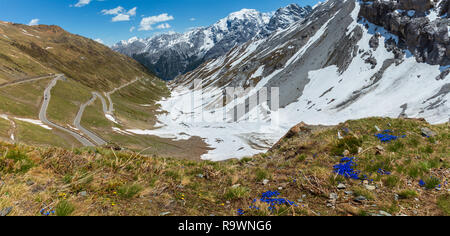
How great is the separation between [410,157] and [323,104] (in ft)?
255

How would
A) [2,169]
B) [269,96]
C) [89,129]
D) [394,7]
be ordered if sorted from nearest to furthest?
1. [2,169]
2. [89,129]
3. [394,7]
4. [269,96]

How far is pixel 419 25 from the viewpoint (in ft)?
250

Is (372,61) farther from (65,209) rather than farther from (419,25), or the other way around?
(65,209)

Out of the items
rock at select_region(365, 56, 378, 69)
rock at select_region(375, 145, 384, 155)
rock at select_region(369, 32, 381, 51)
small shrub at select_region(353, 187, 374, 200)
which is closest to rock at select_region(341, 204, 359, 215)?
small shrub at select_region(353, 187, 374, 200)

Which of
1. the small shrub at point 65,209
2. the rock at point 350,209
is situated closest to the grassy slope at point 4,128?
the small shrub at point 65,209

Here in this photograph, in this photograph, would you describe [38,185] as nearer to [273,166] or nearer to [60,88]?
[273,166]

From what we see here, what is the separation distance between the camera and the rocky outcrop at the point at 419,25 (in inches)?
2623

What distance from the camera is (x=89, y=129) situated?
220ft

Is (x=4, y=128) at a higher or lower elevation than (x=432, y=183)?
higher

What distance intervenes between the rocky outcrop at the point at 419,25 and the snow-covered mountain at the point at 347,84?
0.90 feet

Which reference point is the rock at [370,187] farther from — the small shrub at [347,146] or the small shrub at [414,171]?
the small shrub at [347,146]

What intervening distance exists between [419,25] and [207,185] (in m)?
105

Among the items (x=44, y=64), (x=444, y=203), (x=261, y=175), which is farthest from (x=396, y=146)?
(x=44, y=64)
